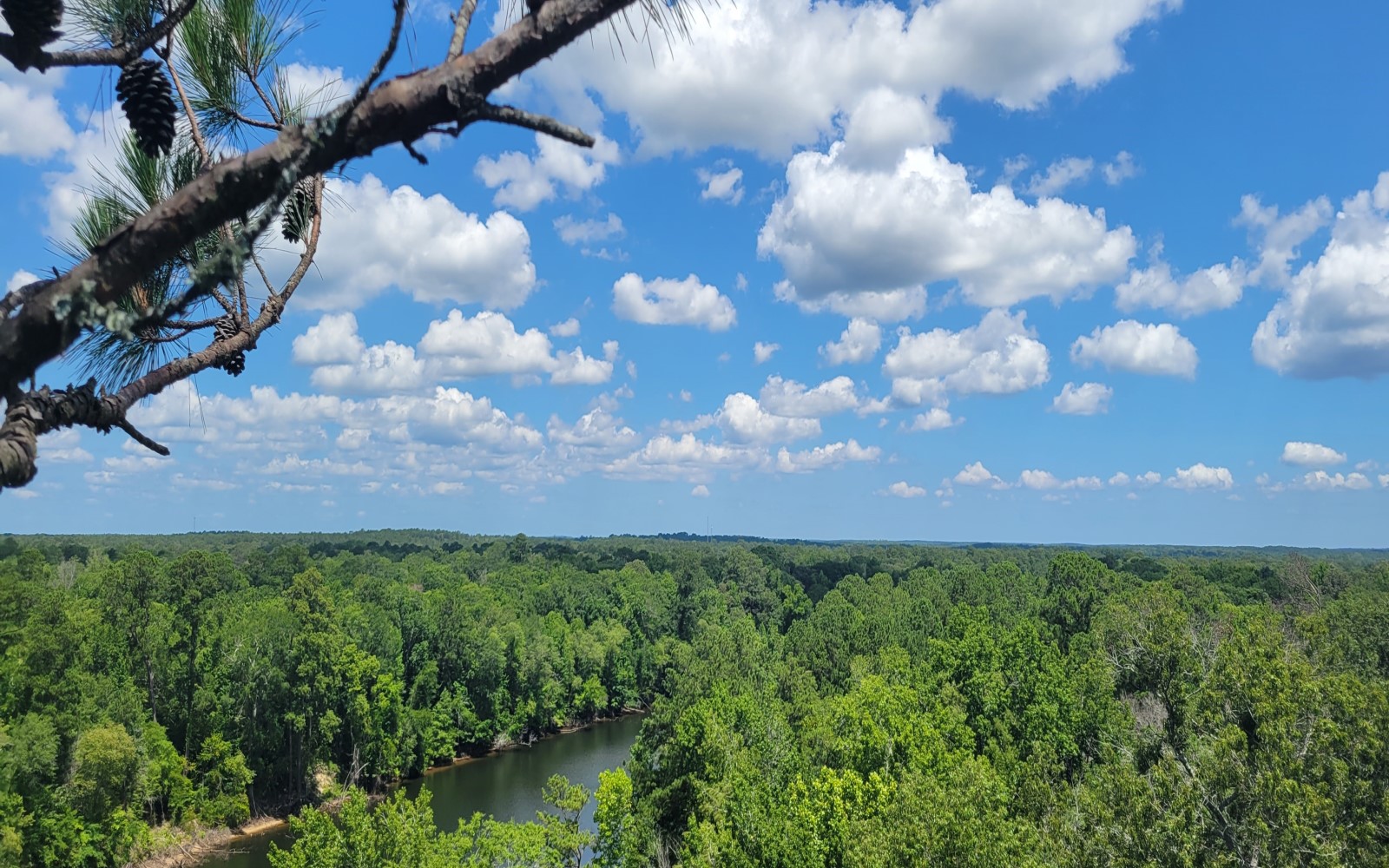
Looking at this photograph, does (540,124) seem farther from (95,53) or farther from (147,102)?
(95,53)

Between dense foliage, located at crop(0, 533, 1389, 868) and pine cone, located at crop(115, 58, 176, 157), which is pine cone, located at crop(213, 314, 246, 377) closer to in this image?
pine cone, located at crop(115, 58, 176, 157)

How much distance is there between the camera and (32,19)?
2.54 metres

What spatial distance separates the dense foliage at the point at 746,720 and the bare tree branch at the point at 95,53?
12.8 metres

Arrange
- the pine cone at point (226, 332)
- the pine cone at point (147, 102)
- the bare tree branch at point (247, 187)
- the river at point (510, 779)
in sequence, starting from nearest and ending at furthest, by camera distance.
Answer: the bare tree branch at point (247, 187) → the pine cone at point (147, 102) → the pine cone at point (226, 332) → the river at point (510, 779)

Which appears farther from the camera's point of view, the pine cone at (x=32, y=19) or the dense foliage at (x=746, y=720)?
the dense foliage at (x=746, y=720)

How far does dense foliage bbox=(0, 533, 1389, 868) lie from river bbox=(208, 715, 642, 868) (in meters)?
1.62

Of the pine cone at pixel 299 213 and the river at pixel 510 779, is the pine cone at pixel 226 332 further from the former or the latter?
the river at pixel 510 779

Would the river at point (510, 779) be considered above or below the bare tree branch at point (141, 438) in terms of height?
below

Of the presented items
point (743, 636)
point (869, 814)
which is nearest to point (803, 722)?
point (743, 636)

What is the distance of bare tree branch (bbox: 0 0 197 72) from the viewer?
2.62 meters

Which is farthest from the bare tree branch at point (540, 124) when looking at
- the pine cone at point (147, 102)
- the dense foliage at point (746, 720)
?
the dense foliage at point (746, 720)

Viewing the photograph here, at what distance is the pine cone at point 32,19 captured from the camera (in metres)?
2.52

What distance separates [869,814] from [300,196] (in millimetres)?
15815

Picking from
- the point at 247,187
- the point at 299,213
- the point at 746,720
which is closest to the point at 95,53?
the point at 299,213
